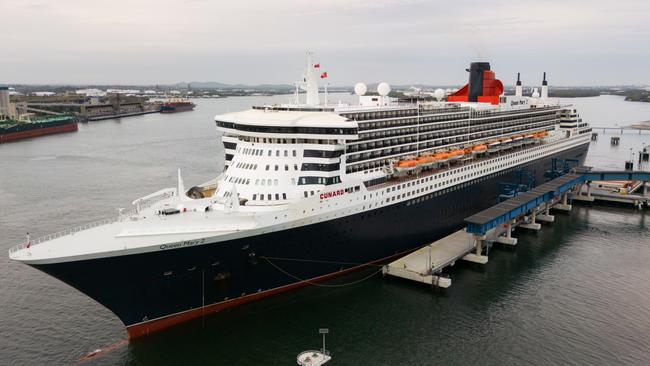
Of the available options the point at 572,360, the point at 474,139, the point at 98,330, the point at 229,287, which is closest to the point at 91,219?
the point at 98,330

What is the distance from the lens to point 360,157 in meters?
26.5

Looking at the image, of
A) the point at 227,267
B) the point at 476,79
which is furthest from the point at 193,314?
the point at 476,79

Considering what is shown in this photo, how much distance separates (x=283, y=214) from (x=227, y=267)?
3346 millimetres

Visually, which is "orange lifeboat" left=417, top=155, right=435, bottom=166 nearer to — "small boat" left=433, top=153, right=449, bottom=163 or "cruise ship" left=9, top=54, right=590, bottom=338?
"cruise ship" left=9, top=54, right=590, bottom=338

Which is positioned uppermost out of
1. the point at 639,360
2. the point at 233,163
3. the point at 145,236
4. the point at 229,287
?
the point at 233,163

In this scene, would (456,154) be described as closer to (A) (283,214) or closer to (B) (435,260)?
(B) (435,260)

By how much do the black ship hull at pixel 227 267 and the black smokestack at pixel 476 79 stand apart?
18.9 metres

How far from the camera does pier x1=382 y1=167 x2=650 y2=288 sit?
26797 millimetres

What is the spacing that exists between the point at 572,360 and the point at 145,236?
59.5 feet

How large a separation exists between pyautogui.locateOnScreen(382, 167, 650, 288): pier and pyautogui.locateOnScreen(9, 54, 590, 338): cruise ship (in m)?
1.36

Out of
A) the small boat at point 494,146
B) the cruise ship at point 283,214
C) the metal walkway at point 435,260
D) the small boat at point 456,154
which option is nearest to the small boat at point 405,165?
the cruise ship at point 283,214

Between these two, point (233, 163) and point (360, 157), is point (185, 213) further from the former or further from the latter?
point (360, 157)

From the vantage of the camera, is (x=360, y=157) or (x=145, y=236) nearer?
(x=145, y=236)

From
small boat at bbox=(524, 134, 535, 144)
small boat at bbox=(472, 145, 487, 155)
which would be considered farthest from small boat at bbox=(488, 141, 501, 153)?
small boat at bbox=(524, 134, 535, 144)
